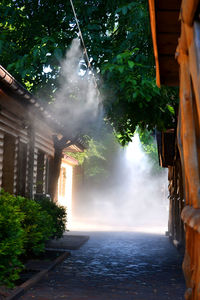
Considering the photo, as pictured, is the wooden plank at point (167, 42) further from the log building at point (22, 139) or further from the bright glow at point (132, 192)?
the bright glow at point (132, 192)

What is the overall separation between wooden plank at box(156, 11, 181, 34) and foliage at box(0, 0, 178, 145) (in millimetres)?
3608

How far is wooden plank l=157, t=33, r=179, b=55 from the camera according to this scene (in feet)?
14.5

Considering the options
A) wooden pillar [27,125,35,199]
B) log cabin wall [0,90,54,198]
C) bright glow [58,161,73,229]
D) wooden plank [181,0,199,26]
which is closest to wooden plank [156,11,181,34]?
wooden plank [181,0,199,26]

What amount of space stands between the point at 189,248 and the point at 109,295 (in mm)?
2813

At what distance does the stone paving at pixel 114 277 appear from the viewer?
6.33m

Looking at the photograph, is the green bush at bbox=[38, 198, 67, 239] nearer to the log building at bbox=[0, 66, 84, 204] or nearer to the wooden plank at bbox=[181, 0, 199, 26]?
the log building at bbox=[0, 66, 84, 204]

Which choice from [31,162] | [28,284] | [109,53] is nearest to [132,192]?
[31,162]

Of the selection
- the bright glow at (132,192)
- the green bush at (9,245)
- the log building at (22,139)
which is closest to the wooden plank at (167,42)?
the green bush at (9,245)

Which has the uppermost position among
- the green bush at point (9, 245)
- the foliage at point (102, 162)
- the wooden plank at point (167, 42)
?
the foliage at point (102, 162)

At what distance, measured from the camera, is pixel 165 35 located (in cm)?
441

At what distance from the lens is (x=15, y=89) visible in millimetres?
8047

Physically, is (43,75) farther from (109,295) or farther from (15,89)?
(109,295)

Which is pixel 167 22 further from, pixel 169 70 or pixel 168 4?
pixel 169 70

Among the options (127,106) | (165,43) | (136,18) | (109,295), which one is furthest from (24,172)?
(165,43)
